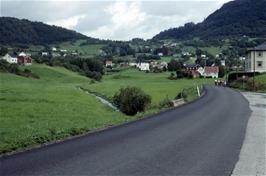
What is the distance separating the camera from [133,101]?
39.9 meters

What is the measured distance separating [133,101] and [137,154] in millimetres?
26355

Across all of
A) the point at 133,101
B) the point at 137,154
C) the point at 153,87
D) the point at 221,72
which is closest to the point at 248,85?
the point at 153,87

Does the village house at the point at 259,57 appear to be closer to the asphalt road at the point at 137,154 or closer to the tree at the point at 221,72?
the tree at the point at 221,72

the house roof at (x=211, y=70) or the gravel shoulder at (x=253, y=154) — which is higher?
the house roof at (x=211, y=70)

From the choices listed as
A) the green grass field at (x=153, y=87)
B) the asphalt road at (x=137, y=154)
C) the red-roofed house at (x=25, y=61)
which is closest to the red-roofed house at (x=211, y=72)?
the green grass field at (x=153, y=87)

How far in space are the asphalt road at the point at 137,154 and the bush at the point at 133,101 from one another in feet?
61.3

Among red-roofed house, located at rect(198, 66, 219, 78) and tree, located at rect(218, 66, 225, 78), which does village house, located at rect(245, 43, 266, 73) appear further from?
tree, located at rect(218, 66, 225, 78)

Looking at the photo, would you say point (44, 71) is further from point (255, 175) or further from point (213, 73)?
point (255, 175)

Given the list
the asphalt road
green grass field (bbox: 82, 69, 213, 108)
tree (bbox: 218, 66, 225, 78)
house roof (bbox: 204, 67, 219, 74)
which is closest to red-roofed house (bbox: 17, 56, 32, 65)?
green grass field (bbox: 82, 69, 213, 108)

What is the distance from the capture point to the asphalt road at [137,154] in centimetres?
1119

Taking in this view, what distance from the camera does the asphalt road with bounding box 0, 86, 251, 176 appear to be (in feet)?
36.7

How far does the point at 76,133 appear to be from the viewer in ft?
Answer: 61.7

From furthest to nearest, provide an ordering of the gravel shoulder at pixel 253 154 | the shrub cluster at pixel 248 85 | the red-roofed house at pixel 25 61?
the red-roofed house at pixel 25 61, the shrub cluster at pixel 248 85, the gravel shoulder at pixel 253 154

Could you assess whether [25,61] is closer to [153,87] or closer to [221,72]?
[221,72]
